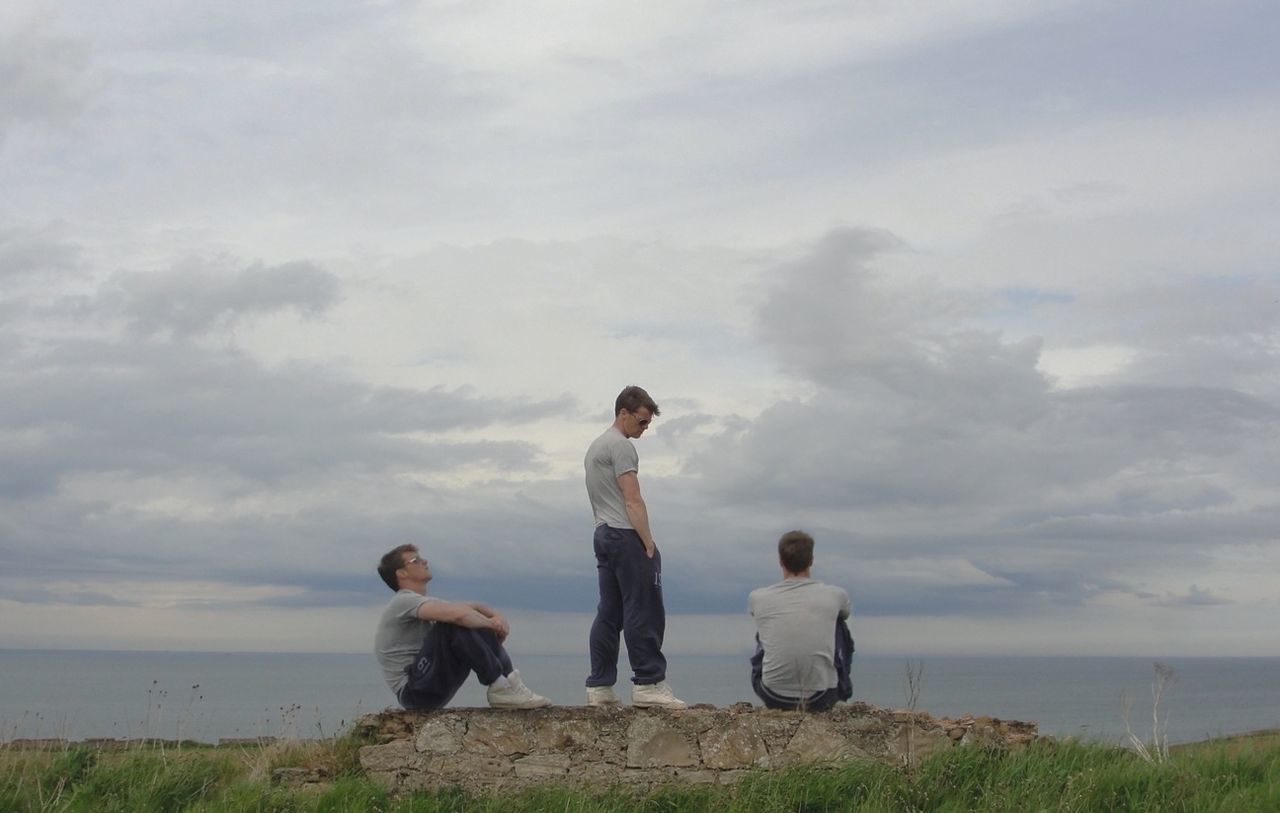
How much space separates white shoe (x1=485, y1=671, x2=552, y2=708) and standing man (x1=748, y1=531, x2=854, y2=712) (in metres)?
1.65

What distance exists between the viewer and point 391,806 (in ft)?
27.0

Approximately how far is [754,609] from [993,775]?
6.87 ft

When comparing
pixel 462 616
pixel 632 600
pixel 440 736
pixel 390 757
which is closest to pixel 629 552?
pixel 632 600

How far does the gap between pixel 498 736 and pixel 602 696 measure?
0.84 metres

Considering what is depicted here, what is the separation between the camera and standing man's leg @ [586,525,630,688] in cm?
881

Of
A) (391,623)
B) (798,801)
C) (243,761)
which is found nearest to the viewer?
(798,801)

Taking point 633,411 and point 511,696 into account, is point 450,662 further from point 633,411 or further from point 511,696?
point 633,411

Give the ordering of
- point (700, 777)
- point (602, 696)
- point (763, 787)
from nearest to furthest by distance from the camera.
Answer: point (763, 787) → point (700, 777) → point (602, 696)

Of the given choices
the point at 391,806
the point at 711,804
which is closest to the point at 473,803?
the point at 391,806

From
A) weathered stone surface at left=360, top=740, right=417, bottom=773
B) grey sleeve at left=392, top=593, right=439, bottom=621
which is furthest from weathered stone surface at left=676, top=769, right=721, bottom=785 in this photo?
grey sleeve at left=392, top=593, right=439, bottom=621

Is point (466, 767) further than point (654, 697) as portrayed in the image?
No

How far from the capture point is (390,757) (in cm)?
866

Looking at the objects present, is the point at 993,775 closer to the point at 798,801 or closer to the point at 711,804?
the point at 798,801

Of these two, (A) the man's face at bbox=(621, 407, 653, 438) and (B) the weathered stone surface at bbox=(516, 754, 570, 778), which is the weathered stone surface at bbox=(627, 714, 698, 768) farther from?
(A) the man's face at bbox=(621, 407, 653, 438)
